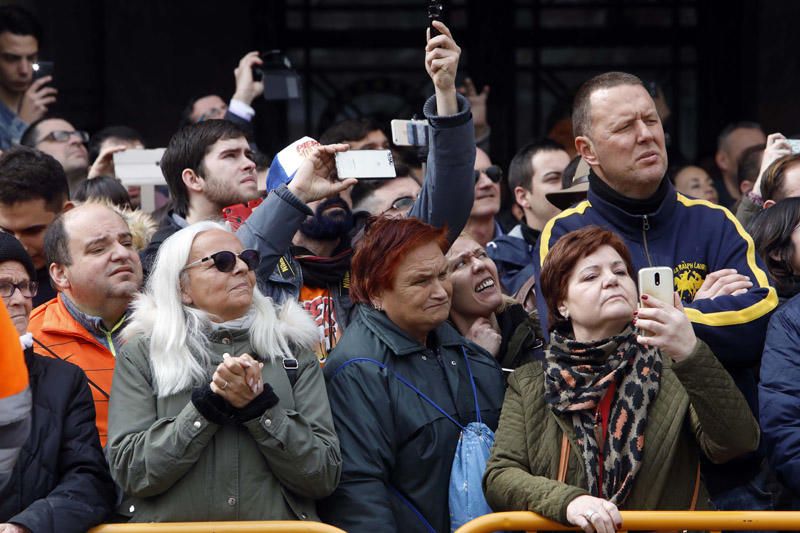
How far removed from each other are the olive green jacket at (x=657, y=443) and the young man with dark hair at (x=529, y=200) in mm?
1927

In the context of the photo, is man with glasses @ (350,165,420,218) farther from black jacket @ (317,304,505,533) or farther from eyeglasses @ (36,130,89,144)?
eyeglasses @ (36,130,89,144)

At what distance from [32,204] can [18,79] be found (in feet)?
8.50

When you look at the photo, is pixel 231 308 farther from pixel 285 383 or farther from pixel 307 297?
pixel 307 297

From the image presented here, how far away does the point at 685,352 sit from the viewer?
165 inches

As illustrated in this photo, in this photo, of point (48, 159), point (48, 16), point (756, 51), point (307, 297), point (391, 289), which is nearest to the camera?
point (391, 289)

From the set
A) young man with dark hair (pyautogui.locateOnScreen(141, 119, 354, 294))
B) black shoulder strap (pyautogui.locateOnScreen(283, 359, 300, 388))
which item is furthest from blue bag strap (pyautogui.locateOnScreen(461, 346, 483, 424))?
young man with dark hair (pyautogui.locateOnScreen(141, 119, 354, 294))

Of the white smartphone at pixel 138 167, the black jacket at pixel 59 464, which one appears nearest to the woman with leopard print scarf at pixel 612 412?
the black jacket at pixel 59 464

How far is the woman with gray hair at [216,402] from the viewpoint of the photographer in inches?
167

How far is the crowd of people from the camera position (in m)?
4.29

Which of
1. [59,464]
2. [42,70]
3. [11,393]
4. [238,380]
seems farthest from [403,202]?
[42,70]

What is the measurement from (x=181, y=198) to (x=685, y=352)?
266cm

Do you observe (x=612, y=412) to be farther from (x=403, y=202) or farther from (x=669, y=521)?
(x=403, y=202)

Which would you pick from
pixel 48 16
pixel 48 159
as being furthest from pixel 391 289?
pixel 48 16

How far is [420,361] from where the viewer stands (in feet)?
15.8
